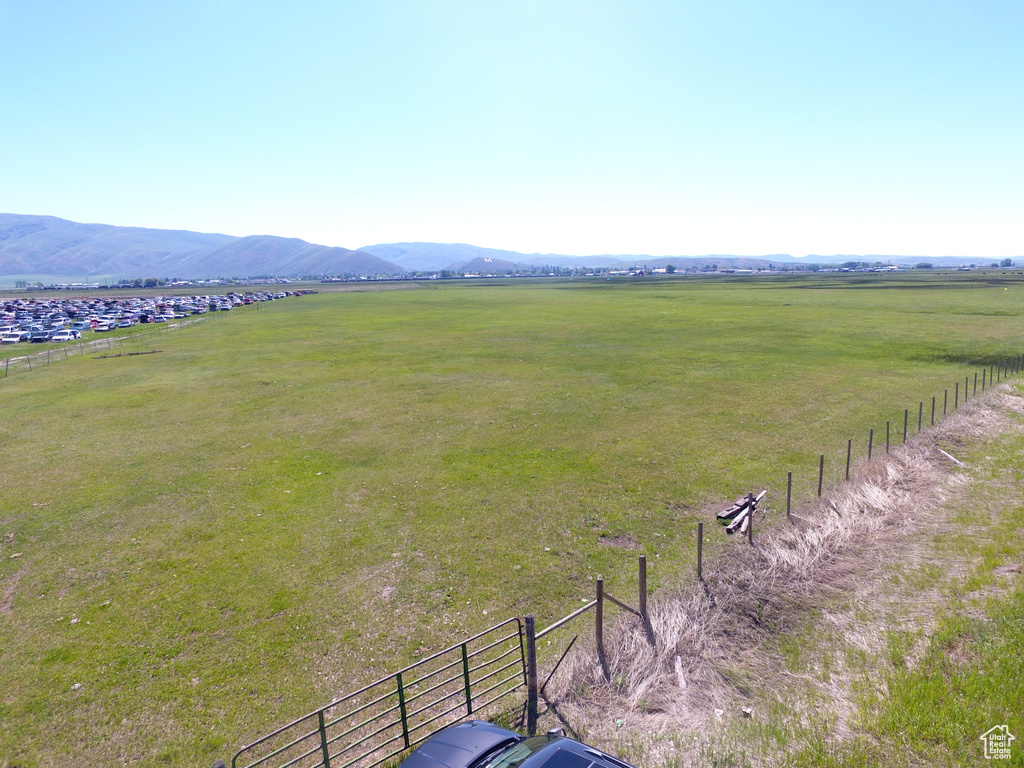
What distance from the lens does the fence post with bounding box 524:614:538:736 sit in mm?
9211

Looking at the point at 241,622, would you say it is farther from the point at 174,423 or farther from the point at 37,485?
the point at 174,423

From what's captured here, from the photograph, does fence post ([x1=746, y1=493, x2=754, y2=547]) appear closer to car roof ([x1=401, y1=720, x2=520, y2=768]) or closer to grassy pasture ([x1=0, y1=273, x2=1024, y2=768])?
grassy pasture ([x1=0, y1=273, x2=1024, y2=768])

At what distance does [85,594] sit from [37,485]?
1040cm

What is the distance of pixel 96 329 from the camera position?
8269cm

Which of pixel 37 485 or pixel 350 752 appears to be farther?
pixel 37 485

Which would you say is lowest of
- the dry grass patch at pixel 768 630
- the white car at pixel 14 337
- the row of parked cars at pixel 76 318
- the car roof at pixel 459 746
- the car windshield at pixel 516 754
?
the dry grass patch at pixel 768 630

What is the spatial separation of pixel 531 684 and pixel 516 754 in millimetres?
3037

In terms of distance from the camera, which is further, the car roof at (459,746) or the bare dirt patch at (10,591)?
the bare dirt patch at (10,591)

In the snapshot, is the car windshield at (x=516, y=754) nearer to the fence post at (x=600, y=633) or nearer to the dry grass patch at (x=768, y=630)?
the dry grass patch at (x=768, y=630)

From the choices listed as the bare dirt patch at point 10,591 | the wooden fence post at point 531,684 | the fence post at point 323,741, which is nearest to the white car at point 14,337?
the bare dirt patch at point 10,591

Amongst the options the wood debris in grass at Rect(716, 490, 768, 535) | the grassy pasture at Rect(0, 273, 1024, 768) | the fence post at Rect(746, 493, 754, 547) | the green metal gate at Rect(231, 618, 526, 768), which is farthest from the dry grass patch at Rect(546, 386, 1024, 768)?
the grassy pasture at Rect(0, 273, 1024, 768)

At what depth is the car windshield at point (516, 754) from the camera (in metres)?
6.67

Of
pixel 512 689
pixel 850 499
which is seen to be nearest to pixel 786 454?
pixel 850 499

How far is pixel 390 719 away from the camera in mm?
9797
